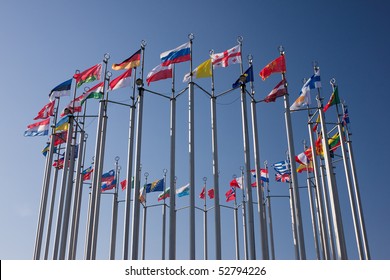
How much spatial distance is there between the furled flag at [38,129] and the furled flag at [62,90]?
2329mm

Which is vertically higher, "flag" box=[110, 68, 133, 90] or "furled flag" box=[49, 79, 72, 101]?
"furled flag" box=[49, 79, 72, 101]

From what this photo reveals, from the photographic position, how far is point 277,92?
2427cm

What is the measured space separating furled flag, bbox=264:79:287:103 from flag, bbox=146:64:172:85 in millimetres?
6262

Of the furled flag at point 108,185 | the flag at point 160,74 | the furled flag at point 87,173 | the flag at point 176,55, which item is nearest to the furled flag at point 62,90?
the furled flag at point 87,173

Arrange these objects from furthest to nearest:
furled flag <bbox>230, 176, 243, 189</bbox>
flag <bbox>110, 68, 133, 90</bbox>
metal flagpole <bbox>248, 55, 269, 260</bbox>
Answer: furled flag <bbox>230, 176, 243, 189</bbox>, flag <bbox>110, 68, 133, 90</bbox>, metal flagpole <bbox>248, 55, 269, 260</bbox>

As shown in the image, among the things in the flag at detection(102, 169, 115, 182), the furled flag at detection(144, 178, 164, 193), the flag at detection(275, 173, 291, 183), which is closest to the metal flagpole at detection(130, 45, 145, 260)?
the flag at detection(102, 169, 115, 182)

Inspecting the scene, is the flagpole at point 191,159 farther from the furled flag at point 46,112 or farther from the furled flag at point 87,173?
the furled flag at point 87,173

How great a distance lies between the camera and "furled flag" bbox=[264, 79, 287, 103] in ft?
79.5

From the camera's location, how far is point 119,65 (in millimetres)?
24094

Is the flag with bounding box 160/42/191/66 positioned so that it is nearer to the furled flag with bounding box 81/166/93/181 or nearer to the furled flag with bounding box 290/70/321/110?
the furled flag with bounding box 290/70/321/110

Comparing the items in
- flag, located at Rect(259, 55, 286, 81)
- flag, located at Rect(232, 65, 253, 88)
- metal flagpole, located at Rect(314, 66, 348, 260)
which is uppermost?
flag, located at Rect(259, 55, 286, 81)

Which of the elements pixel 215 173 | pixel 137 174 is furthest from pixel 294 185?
pixel 137 174
